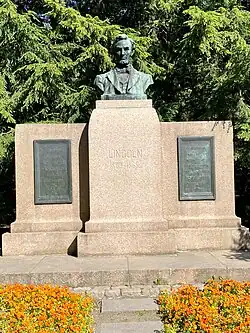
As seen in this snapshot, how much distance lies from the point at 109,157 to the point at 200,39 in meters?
5.01

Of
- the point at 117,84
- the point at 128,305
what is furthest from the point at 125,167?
the point at 128,305

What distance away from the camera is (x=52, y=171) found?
7996mm

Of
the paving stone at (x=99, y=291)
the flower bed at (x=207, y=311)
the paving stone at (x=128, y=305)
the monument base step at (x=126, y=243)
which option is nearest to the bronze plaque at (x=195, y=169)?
the monument base step at (x=126, y=243)

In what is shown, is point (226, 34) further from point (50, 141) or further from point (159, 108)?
point (50, 141)

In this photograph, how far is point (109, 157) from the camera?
7.66 m

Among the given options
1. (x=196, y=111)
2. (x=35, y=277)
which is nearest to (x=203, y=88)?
(x=196, y=111)

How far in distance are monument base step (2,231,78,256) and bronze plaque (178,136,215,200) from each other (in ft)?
7.02

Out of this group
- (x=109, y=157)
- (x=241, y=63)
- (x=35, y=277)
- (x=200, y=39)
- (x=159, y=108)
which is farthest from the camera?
(x=159, y=108)

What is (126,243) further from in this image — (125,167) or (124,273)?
(125,167)

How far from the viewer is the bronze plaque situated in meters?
8.04

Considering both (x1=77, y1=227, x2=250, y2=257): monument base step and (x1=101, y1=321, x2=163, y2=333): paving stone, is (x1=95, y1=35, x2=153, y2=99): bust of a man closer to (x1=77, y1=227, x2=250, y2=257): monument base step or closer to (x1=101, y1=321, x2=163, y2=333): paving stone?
(x1=77, y1=227, x2=250, y2=257): monument base step

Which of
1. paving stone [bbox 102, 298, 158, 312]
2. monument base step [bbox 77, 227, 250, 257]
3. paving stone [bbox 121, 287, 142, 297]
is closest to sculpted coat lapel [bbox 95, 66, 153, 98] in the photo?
monument base step [bbox 77, 227, 250, 257]

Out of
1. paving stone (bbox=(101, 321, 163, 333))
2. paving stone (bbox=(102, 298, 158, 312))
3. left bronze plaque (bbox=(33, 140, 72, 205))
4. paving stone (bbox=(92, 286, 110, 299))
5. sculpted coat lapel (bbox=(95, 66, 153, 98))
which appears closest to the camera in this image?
paving stone (bbox=(101, 321, 163, 333))

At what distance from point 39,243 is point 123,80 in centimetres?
326
